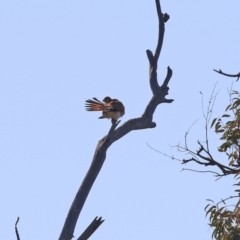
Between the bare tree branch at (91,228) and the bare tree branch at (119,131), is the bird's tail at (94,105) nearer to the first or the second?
the bare tree branch at (119,131)

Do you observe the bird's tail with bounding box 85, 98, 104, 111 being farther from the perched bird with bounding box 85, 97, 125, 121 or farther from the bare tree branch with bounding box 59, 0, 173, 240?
the bare tree branch with bounding box 59, 0, 173, 240

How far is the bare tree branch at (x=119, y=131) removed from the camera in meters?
7.61

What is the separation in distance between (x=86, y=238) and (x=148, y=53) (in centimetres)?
295

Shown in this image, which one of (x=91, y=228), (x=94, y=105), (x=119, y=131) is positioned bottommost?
(x=91, y=228)

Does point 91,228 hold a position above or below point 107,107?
below

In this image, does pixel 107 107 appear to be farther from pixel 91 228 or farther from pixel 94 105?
pixel 91 228

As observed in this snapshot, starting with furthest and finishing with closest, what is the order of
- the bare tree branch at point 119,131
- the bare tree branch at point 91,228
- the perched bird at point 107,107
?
the perched bird at point 107,107
the bare tree branch at point 119,131
the bare tree branch at point 91,228

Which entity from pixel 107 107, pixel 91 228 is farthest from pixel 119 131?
pixel 107 107

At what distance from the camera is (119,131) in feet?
28.0

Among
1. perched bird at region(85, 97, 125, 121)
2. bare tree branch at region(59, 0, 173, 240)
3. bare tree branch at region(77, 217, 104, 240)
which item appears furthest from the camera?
perched bird at region(85, 97, 125, 121)

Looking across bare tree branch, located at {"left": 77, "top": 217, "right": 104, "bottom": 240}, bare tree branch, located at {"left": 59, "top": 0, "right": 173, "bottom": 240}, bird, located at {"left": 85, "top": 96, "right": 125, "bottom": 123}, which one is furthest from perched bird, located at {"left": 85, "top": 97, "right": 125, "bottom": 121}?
bare tree branch, located at {"left": 77, "top": 217, "right": 104, "bottom": 240}

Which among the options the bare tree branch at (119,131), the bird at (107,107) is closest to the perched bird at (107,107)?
the bird at (107,107)

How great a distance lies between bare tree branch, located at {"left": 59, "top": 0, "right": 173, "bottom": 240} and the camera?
25.0ft

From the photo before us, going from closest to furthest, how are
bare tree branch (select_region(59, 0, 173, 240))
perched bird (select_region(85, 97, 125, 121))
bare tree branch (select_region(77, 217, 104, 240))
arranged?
1. bare tree branch (select_region(77, 217, 104, 240))
2. bare tree branch (select_region(59, 0, 173, 240))
3. perched bird (select_region(85, 97, 125, 121))
